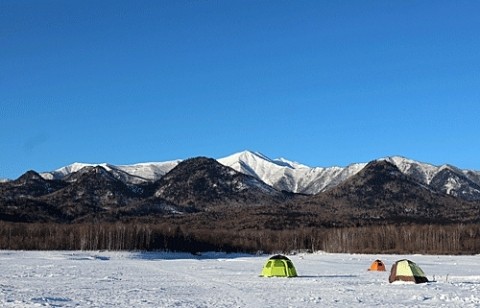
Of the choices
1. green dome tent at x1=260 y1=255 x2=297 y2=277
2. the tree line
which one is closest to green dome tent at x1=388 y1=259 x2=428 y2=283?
green dome tent at x1=260 y1=255 x2=297 y2=277

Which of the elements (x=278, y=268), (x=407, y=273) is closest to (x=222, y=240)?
(x=278, y=268)

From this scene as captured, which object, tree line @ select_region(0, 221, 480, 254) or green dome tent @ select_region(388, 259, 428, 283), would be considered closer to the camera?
green dome tent @ select_region(388, 259, 428, 283)

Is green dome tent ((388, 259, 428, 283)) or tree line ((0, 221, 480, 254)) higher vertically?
tree line ((0, 221, 480, 254))

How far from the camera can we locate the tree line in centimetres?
13912

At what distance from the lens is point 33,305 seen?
28.4 m

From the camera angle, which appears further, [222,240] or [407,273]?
[222,240]

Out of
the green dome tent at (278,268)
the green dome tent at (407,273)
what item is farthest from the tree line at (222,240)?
the green dome tent at (407,273)

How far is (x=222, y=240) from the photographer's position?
162625 millimetres

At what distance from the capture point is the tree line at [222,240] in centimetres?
13912

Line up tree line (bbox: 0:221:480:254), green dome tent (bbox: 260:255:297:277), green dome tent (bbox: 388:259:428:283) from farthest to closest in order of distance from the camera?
tree line (bbox: 0:221:480:254), green dome tent (bbox: 260:255:297:277), green dome tent (bbox: 388:259:428:283)

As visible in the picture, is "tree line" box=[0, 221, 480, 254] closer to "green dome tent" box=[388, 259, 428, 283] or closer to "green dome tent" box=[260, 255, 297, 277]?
"green dome tent" box=[260, 255, 297, 277]

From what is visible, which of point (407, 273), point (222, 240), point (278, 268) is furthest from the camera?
point (222, 240)

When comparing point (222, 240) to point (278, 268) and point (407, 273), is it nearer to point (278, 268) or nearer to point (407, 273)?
point (278, 268)

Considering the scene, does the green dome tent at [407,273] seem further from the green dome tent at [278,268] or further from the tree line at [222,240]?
the tree line at [222,240]
